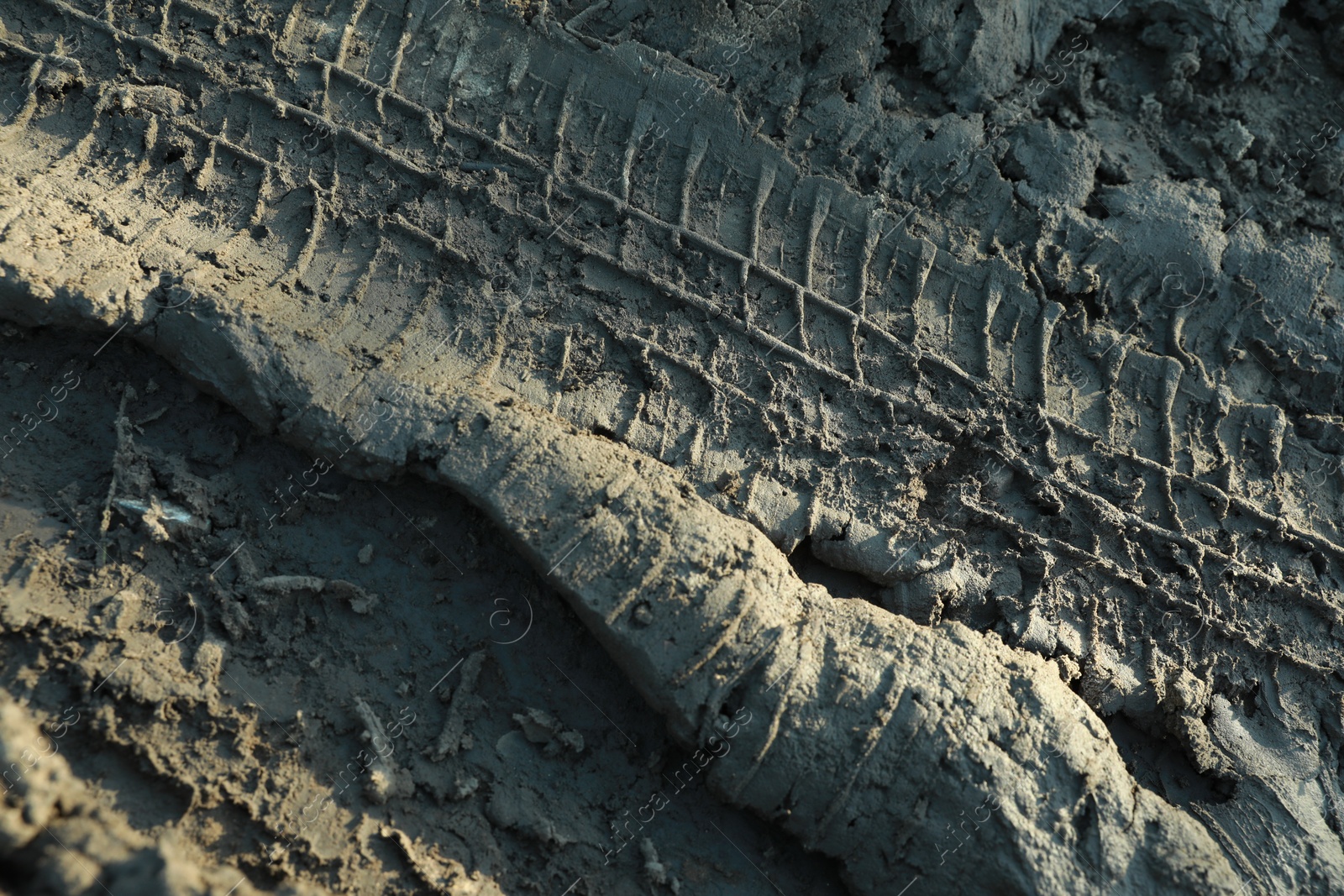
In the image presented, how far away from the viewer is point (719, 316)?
11.7ft

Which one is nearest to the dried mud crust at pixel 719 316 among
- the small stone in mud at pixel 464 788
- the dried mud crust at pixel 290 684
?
the dried mud crust at pixel 290 684

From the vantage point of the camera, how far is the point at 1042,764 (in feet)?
9.75

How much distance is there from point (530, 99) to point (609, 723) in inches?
97.3

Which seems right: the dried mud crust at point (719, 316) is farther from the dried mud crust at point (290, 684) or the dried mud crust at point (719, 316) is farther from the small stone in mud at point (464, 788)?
the small stone in mud at point (464, 788)

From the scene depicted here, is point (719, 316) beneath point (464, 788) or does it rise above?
above

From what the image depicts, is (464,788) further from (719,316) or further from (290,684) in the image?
(719,316)

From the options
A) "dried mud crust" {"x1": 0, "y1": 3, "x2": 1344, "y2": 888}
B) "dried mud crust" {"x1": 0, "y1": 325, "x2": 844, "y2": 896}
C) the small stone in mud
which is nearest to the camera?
"dried mud crust" {"x1": 0, "y1": 325, "x2": 844, "y2": 896}

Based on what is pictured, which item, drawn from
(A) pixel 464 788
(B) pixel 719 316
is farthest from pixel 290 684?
(B) pixel 719 316

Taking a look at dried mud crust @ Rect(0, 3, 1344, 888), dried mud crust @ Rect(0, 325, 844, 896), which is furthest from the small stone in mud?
dried mud crust @ Rect(0, 3, 1344, 888)

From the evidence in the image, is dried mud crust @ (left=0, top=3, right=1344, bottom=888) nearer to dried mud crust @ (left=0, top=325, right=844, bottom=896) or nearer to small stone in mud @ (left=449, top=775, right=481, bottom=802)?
dried mud crust @ (left=0, top=325, right=844, bottom=896)

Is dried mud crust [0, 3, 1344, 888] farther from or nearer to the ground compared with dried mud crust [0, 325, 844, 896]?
farther from the ground

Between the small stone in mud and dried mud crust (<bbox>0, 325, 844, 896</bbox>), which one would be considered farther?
the small stone in mud

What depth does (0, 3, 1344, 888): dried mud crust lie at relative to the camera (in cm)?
333

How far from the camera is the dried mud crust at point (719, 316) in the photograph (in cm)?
333
